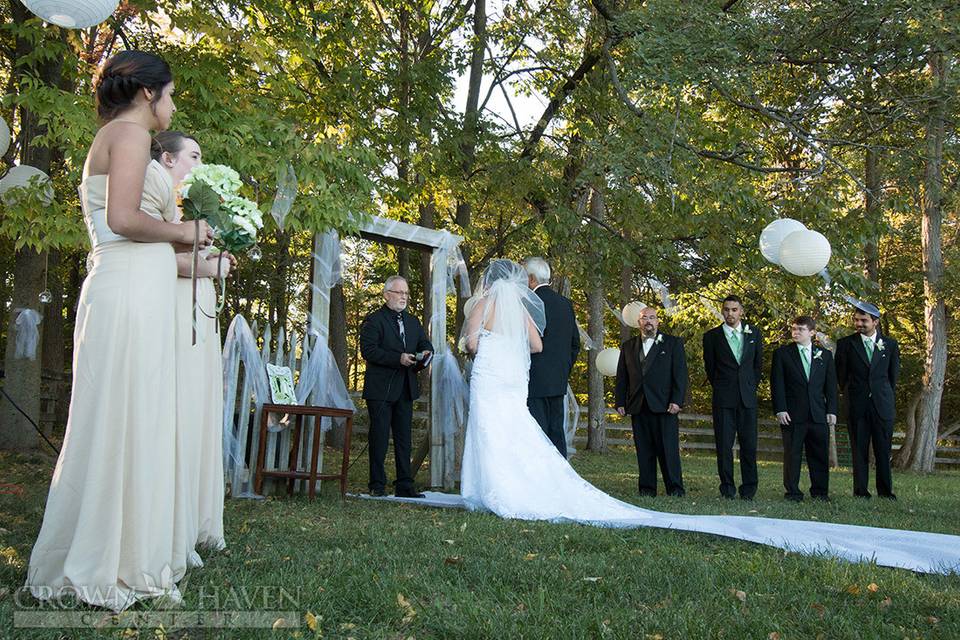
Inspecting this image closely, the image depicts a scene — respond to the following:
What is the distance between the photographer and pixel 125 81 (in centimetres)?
356

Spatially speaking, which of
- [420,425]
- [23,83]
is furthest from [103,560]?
[420,425]

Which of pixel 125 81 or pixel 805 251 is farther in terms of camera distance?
pixel 805 251

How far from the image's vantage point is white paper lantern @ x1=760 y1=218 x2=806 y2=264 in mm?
10279

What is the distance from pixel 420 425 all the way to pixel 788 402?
11737 millimetres

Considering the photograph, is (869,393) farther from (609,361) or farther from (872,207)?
(609,361)

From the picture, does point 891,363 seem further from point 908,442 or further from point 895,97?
point 908,442

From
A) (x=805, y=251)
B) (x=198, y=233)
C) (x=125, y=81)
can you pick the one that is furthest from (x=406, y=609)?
(x=805, y=251)

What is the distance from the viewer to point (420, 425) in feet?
65.1

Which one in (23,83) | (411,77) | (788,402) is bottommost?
(788,402)

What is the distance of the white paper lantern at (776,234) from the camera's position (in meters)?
10.3

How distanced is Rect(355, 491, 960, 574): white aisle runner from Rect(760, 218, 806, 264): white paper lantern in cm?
505

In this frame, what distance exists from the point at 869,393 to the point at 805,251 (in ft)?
5.62

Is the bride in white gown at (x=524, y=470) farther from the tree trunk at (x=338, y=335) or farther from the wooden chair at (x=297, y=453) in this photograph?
the tree trunk at (x=338, y=335)

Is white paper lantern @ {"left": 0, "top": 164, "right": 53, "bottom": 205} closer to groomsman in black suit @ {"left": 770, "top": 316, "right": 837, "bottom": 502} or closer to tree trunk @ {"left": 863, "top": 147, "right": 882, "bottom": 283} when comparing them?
groomsman in black suit @ {"left": 770, "top": 316, "right": 837, "bottom": 502}
